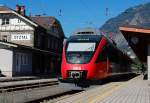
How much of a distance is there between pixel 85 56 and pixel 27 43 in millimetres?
35621

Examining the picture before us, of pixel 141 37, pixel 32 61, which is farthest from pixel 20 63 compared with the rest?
pixel 141 37

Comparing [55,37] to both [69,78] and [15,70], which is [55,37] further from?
[69,78]

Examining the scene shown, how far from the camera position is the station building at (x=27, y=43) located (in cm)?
4969

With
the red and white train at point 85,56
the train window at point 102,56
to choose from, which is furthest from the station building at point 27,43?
the train window at point 102,56

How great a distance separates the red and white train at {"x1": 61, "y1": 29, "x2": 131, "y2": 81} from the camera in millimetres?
26031

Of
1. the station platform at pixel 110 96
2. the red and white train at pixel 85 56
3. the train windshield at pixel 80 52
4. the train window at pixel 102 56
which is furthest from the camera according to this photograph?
the train window at pixel 102 56

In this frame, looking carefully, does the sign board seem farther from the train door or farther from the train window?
the train window

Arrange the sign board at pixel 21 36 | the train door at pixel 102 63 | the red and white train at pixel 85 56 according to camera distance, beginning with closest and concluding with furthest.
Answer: the red and white train at pixel 85 56
the train door at pixel 102 63
the sign board at pixel 21 36

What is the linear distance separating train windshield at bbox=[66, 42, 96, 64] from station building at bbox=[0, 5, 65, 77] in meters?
21.8

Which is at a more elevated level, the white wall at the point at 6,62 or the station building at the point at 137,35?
the station building at the point at 137,35

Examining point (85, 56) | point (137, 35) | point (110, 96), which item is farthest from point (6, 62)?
point (110, 96)

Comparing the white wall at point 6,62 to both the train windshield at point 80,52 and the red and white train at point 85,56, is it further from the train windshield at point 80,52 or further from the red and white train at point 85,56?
the train windshield at point 80,52

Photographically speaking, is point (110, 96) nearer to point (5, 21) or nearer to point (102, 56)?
A: point (102, 56)

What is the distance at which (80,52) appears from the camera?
26.7 metres
